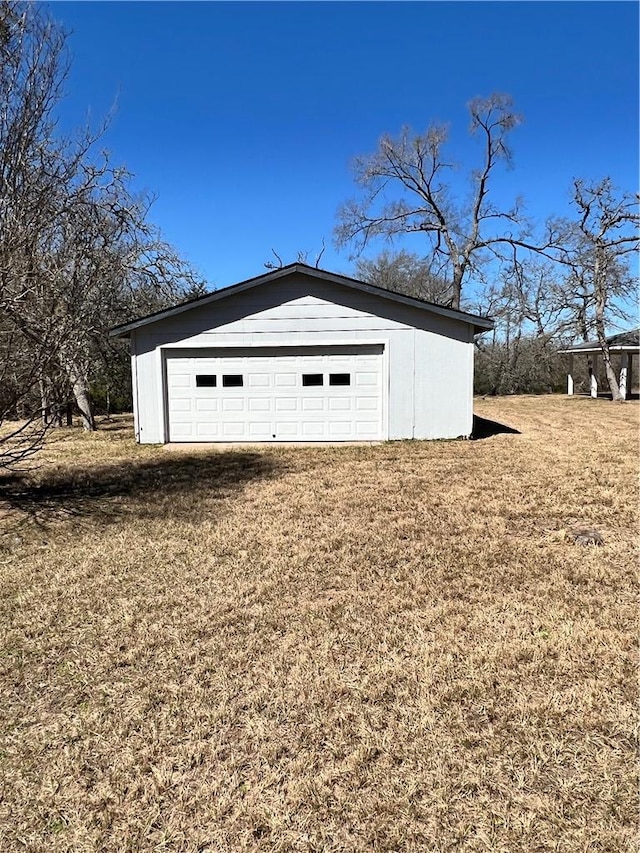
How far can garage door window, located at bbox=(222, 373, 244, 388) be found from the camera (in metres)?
11.6

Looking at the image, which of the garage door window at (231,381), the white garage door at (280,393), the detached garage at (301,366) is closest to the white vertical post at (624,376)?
the detached garage at (301,366)

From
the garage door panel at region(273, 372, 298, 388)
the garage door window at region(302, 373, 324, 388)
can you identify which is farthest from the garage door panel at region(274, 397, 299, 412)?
the garage door window at region(302, 373, 324, 388)

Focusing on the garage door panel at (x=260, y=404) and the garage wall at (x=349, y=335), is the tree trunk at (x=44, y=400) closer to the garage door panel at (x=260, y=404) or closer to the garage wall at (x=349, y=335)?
the garage wall at (x=349, y=335)

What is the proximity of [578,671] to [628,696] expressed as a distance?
27cm

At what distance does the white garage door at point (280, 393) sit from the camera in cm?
1150

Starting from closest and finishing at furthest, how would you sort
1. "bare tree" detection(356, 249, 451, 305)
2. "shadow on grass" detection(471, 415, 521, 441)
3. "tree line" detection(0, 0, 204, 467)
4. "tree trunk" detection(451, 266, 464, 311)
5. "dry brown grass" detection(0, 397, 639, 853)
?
1. "dry brown grass" detection(0, 397, 639, 853)
2. "tree line" detection(0, 0, 204, 467)
3. "shadow on grass" detection(471, 415, 521, 441)
4. "tree trunk" detection(451, 266, 464, 311)
5. "bare tree" detection(356, 249, 451, 305)

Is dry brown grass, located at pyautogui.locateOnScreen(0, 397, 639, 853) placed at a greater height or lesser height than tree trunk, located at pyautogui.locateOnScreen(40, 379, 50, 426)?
lesser

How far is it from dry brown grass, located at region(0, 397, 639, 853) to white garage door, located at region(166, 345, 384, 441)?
5406mm

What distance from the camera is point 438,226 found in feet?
88.0

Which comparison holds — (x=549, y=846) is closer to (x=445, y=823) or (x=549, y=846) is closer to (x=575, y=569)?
(x=445, y=823)

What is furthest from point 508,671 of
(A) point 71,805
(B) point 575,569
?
(A) point 71,805

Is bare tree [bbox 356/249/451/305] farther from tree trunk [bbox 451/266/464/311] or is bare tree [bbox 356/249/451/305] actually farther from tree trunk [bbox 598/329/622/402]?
tree trunk [bbox 598/329/622/402]

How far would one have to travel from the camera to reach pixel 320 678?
2865mm

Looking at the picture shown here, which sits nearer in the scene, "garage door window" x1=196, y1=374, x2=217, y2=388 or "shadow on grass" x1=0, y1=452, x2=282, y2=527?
"shadow on grass" x1=0, y1=452, x2=282, y2=527
